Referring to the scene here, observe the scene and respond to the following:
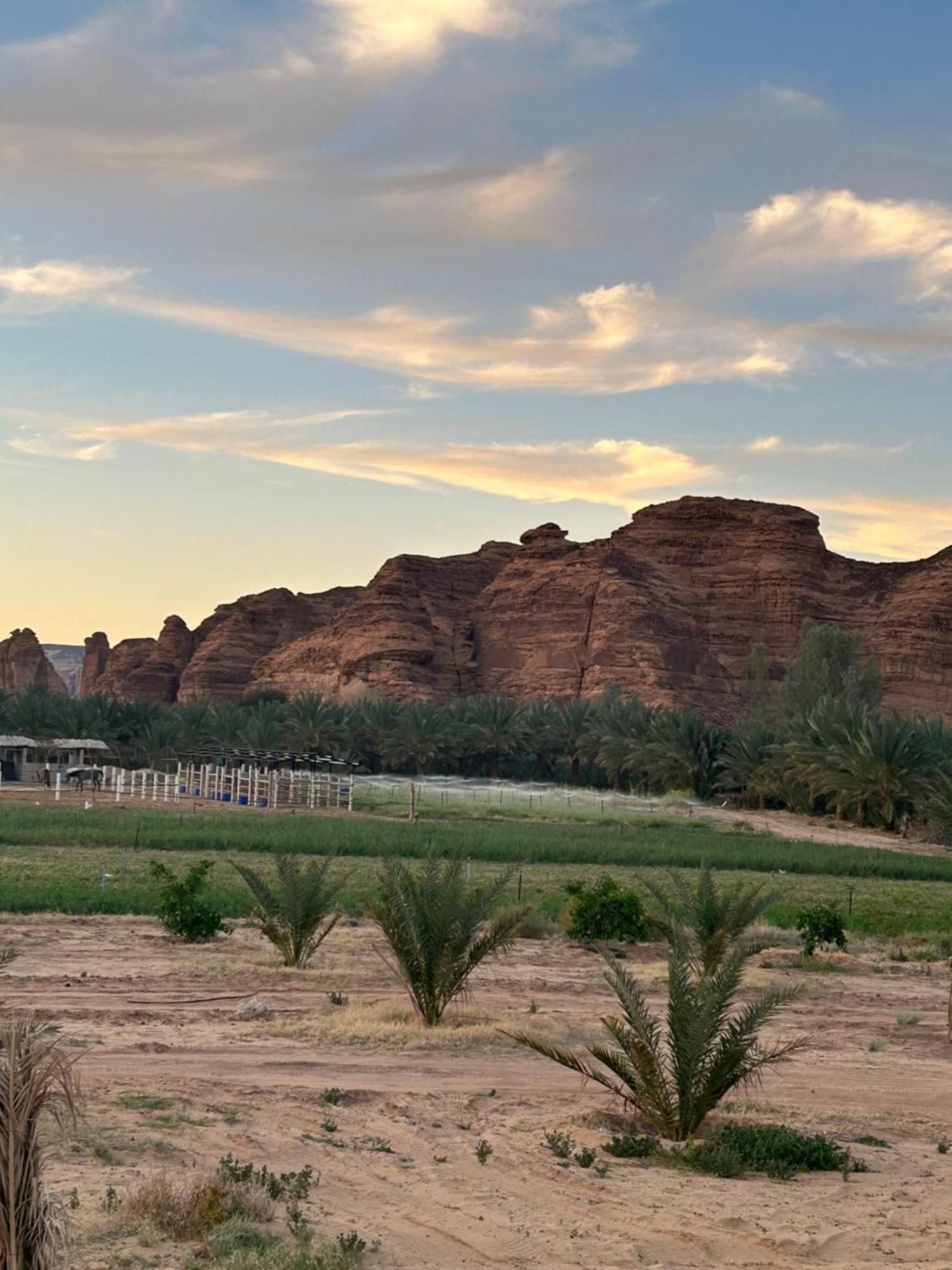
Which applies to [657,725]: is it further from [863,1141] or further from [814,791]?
[863,1141]

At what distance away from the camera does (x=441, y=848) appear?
34.3m

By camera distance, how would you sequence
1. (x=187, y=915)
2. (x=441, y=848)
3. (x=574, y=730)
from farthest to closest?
(x=574, y=730), (x=441, y=848), (x=187, y=915)

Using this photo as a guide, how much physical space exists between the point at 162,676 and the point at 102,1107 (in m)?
157

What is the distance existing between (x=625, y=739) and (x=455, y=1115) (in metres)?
61.2

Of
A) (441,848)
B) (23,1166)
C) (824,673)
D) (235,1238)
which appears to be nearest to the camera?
(23,1166)

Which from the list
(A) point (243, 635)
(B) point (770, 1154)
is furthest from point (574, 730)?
(A) point (243, 635)

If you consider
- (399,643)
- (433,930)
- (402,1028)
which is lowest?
(402,1028)

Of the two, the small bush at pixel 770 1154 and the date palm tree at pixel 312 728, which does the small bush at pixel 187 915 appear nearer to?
the small bush at pixel 770 1154

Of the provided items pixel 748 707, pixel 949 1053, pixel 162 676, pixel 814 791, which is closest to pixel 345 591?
pixel 162 676

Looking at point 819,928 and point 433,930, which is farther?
point 819,928

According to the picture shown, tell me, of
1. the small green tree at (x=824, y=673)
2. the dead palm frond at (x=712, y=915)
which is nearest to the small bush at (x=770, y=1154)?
the dead palm frond at (x=712, y=915)

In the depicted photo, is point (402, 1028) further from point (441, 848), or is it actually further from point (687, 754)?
point (687, 754)

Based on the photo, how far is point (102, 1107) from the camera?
9.67 meters

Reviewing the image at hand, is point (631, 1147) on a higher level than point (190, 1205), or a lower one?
lower
